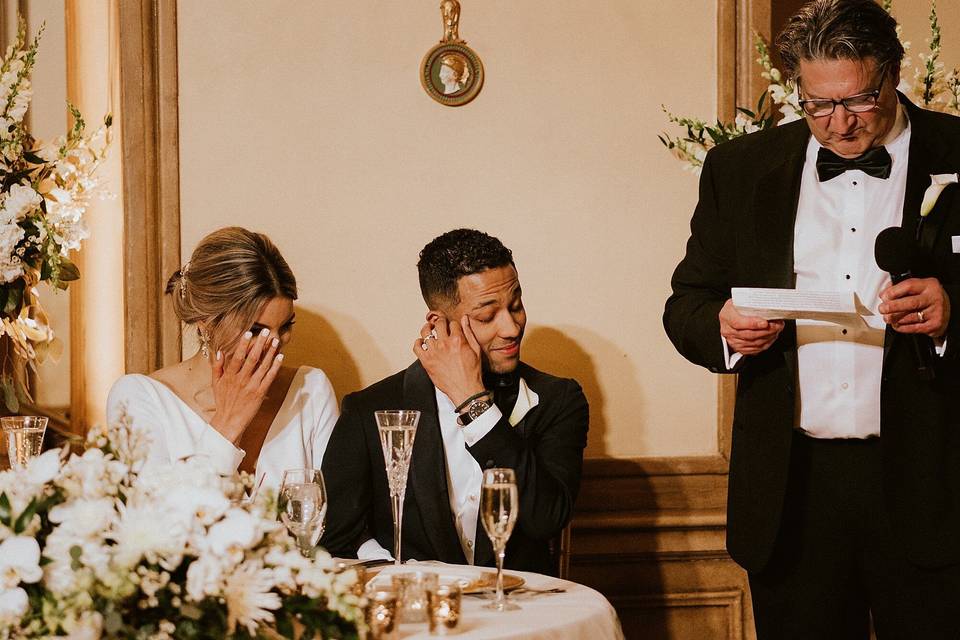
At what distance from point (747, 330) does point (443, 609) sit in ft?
2.61

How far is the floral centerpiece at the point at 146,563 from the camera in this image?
113 centimetres

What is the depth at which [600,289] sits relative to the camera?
11.0ft

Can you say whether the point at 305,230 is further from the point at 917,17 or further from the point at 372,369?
the point at 917,17

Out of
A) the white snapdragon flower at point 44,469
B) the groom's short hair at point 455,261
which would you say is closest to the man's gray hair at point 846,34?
the groom's short hair at point 455,261

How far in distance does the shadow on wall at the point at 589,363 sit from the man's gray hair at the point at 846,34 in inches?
57.3

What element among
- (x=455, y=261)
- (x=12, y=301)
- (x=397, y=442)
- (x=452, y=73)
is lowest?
(x=397, y=442)

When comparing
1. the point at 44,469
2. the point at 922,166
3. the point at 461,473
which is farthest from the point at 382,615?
the point at 922,166

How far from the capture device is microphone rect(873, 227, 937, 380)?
182cm

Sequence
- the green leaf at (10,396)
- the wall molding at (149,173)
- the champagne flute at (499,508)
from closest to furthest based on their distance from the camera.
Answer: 1. the champagne flute at (499,508)
2. the green leaf at (10,396)
3. the wall molding at (149,173)

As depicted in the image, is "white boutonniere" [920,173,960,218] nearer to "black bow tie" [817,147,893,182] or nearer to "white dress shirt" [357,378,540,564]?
"black bow tie" [817,147,893,182]

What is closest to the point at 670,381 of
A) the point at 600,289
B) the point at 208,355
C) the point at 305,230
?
the point at 600,289

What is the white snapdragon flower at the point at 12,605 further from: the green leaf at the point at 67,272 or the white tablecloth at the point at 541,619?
the green leaf at the point at 67,272

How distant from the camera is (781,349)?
205 centimetres

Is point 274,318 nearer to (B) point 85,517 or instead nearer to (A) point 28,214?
(A) point 28,214
